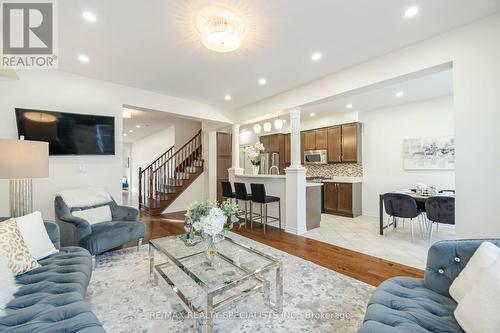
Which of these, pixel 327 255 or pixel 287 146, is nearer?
pixel 327 255

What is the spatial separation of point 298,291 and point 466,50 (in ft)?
10.1

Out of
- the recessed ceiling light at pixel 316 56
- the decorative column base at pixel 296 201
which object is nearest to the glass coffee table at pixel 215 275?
the decorative column base at pixel 296 201

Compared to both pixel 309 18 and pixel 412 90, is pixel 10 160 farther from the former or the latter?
pixel 412 90

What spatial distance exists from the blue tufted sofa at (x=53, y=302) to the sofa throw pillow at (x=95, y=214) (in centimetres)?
118

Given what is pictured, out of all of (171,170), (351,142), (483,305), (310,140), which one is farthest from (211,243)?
(171,170)

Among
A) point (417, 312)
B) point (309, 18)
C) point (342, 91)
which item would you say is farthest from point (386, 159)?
point (417, 312)

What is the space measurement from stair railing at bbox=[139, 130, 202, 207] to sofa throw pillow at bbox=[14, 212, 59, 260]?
13.8ft

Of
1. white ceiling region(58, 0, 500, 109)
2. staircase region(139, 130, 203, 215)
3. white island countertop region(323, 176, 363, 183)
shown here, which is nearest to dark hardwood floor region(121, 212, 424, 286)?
staircase region(139, 130, 203, 215)

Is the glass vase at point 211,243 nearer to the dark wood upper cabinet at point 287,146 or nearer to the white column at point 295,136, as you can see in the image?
the white column at point 295,136

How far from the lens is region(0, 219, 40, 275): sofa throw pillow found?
63.8 inches

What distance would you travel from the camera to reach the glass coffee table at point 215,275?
1.57 meters

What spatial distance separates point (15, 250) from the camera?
1.68 m

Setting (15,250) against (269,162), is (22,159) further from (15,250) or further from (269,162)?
(269,162)

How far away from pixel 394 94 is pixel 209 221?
4.68m
